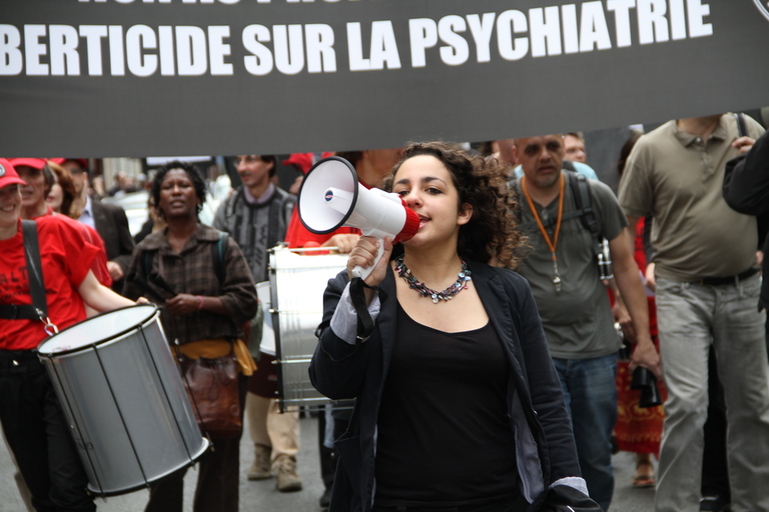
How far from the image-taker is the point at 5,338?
15.5 ft

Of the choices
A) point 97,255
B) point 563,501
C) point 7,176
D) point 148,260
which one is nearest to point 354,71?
point 563,501

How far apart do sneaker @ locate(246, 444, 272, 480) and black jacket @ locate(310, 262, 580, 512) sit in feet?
14.6

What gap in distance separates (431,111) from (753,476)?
290 cm

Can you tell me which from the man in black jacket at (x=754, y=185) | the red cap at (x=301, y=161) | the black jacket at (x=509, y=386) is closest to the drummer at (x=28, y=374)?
the black jacket at (x=509, y=386)

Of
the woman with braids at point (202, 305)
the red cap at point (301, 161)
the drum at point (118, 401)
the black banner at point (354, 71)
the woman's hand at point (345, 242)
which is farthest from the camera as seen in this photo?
the red cap at point (301, 161)

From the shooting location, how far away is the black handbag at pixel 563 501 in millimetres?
2951

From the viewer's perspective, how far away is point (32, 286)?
478cm

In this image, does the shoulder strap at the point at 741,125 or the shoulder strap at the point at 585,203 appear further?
the shoulder strap at the point at 741,125

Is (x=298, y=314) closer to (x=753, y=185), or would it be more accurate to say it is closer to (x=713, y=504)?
(x=753, y=185)

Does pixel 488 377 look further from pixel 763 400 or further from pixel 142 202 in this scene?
pixel 142 202

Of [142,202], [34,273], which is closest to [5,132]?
[34,273]

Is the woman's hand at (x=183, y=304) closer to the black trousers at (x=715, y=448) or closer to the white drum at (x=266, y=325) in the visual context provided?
the white drum at (x=266, y=325)

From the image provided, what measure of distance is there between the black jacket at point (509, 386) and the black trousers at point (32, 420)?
209 centimetres

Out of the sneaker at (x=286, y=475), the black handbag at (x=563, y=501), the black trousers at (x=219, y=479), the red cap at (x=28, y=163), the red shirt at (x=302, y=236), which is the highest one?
the red cap at (x=28, y=163)
